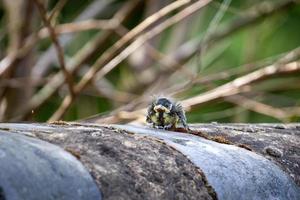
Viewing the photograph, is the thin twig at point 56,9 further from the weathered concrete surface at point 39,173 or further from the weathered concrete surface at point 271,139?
the weathered concrete surface at point 39,173

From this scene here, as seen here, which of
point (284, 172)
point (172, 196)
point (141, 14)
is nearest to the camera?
point (172, 196)

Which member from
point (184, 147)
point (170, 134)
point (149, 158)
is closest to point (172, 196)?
point (149, 158)

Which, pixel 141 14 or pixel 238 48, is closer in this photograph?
pixel 141 14

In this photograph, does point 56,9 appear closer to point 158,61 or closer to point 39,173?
point 158,61

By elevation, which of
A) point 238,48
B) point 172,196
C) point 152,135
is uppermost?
point 238,48

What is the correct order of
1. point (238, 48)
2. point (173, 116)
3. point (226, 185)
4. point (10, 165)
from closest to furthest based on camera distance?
point (10, 165)
point (226, 185)
point (173, 116)
point (238, 48)

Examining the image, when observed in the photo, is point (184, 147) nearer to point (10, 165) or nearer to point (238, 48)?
point (10, 165)
